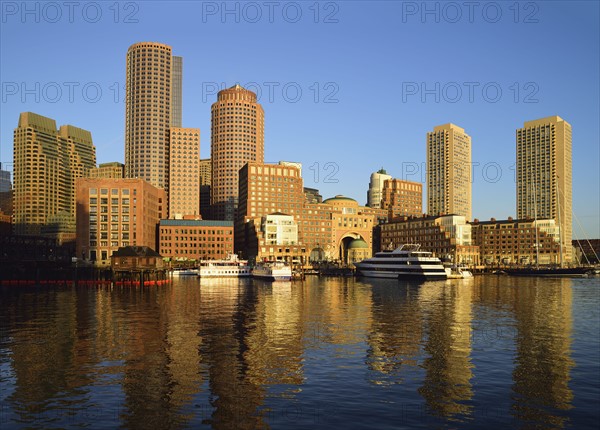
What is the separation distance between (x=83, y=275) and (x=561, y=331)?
13363cm

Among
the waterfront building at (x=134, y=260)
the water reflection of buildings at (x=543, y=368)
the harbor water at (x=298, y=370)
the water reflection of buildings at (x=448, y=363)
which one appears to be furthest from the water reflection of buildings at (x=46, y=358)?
the waterfront building at (x=134, y=260)

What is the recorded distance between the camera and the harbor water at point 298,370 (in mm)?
31156

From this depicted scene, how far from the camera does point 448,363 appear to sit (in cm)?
4397

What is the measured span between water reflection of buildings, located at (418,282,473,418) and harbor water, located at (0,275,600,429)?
0.14 meters

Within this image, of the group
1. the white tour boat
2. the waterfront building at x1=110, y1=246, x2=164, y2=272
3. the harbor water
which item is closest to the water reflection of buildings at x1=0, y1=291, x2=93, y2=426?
the harbor water

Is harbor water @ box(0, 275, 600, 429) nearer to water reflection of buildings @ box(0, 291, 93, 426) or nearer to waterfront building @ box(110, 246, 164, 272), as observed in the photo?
water reflection of buildings @ box(0, 291, 93, 426)

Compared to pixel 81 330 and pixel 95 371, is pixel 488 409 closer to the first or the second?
pixel 95 371

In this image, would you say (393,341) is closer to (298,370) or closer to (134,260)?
(298,370)

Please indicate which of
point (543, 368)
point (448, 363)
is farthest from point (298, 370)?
point (543, 368)

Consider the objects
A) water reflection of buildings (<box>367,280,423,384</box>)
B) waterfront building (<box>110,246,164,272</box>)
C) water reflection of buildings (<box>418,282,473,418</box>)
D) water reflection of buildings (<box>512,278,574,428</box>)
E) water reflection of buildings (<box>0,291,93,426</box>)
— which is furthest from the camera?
waterfront building (<box>110,246,164,272</box>)

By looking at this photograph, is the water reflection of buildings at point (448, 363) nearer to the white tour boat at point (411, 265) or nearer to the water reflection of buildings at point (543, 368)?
the water reflection of buildings at point (543, 368)

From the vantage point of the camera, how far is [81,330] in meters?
60.1

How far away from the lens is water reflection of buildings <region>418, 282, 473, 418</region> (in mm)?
33656

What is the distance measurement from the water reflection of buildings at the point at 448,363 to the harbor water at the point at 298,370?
14 centimetres
